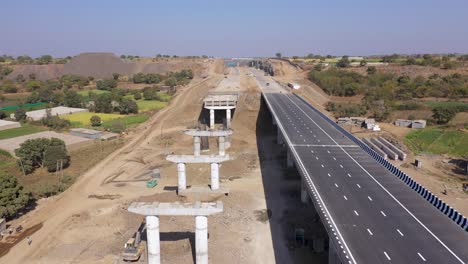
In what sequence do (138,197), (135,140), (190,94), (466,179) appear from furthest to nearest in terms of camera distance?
(190,94)
(135,140)
(466,179)
(138,197)

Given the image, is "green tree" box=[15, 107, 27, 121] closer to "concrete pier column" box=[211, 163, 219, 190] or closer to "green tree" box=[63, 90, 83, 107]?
"green tree" box=[63, 90, 83, 107]

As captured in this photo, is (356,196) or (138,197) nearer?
(356,196)

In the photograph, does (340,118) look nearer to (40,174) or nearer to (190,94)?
(190,94)

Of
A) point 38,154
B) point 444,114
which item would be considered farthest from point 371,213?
point 444,114

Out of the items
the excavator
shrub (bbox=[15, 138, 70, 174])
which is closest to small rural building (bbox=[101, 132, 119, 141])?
shrub (bbox=[15, 138, 70, 174])

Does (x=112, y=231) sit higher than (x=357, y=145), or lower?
lower

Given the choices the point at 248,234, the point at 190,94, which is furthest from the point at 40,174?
the point at 190,94

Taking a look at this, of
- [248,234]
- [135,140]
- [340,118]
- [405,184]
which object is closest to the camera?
[405,184]
